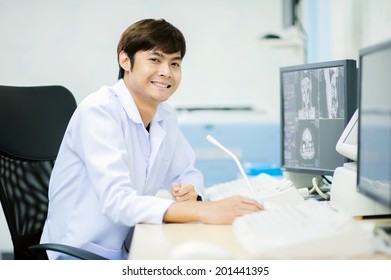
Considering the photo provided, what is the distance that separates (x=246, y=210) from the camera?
106cm

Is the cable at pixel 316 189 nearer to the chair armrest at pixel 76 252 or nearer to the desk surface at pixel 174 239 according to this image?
the desk surface at pixel 174 239

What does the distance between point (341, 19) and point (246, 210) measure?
44.6 inches

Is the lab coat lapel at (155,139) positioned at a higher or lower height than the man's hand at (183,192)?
higher

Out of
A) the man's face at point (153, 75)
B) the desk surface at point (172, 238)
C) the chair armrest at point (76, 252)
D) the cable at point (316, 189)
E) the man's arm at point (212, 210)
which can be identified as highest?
the man's face at point (153, 75)

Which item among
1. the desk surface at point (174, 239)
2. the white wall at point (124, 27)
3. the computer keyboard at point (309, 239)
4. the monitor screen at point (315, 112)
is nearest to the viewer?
the computer keyboard at point (309, 239)

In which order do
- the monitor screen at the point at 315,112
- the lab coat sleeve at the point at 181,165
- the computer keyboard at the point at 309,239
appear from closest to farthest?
→ 1. the computer keyboard at the point at 309,239
2. the monitor screen at the point at 315,112
3. the lab coat sleeve at the point at 181,165

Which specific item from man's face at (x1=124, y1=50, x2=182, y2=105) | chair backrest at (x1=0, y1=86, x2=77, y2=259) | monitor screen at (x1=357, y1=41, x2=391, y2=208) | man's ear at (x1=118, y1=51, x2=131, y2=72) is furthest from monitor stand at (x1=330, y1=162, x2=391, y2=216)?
chair backrest at (x1=0, y1=86, x2=77, y2=259)

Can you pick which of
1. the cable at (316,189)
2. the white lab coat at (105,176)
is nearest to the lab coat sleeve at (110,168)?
the white lab coat at (105,176)

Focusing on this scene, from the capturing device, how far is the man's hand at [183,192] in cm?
137

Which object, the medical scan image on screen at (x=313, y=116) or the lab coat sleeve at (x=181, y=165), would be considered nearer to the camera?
the medical scan image on screen at (x=313, y=116)

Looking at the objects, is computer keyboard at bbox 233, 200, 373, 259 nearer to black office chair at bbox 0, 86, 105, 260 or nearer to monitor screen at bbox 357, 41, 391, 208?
monitor screen at bbox 357, 41, 391, 208

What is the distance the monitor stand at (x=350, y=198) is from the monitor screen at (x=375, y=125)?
5cm

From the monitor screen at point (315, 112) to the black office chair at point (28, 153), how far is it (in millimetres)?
649
